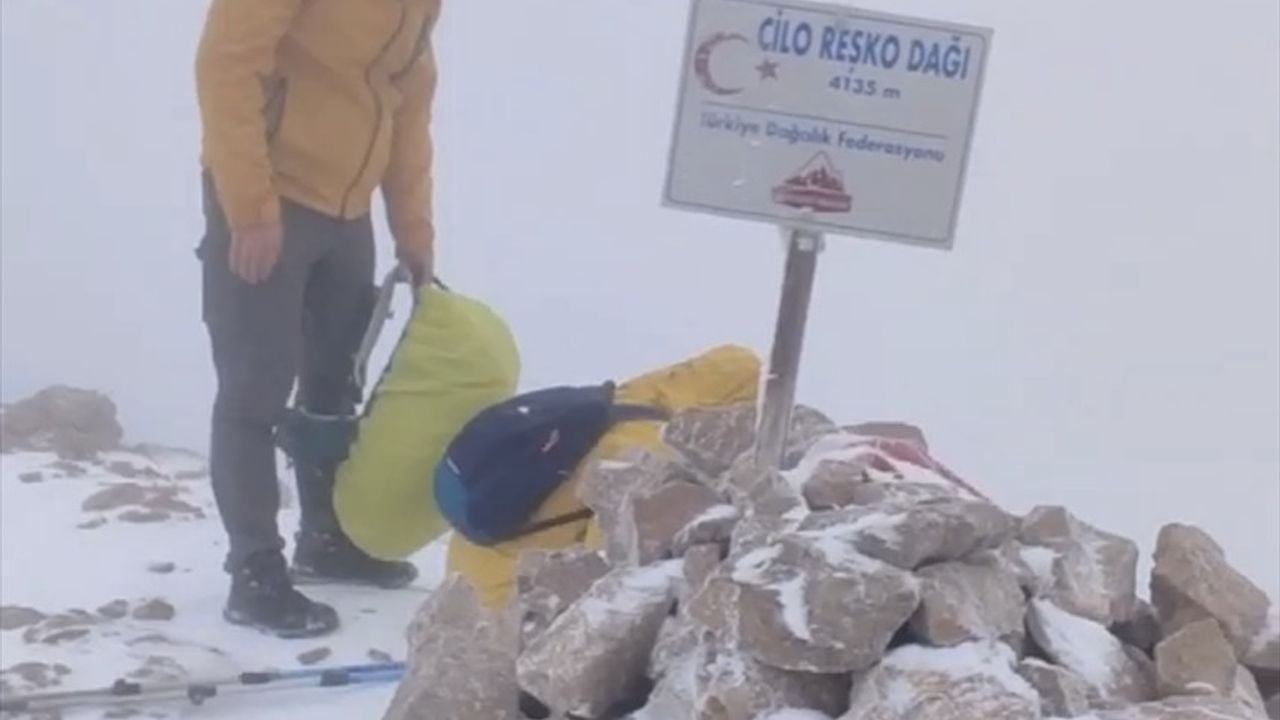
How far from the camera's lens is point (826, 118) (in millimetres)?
1660

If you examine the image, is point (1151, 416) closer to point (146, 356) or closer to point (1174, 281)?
point (1174, 281)

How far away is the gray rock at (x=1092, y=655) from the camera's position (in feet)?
4.93

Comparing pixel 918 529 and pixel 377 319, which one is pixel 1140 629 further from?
pixel 377 319

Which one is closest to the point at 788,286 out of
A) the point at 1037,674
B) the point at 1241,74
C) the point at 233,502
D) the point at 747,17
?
the point at 747,17

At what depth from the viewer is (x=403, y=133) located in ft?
9.17

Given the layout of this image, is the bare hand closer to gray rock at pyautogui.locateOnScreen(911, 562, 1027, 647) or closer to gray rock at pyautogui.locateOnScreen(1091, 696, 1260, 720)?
gray rock at pyautogui.locateOnScreen(911, 562, 1027, 647)

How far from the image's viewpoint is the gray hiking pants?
8.62ft

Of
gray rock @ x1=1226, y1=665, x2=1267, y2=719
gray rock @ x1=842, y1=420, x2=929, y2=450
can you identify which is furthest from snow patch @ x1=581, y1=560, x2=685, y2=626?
gray rock @ x1=1226, y1=665, x2=1267, y2=719

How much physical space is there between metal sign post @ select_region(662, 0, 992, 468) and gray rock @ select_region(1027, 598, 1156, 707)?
323 mm

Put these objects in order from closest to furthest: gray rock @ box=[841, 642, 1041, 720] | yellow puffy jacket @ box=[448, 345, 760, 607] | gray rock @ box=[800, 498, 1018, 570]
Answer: gray rock @ box=[841, 642, 1041, 720] < gray rock @ box=[800, 498, 1018, 570] < yellow puffy jacket @ box=[448, 345, 760, 607]

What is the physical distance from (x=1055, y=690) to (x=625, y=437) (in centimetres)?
92

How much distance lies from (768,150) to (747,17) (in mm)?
112

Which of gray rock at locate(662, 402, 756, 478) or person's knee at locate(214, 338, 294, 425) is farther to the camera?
person's knee at locate(214, 338, 294, 425)

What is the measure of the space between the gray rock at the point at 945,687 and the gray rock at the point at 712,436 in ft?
1.49
